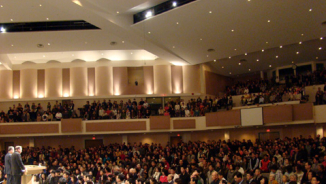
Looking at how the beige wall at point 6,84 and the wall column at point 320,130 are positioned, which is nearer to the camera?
the wall column at point 320,130

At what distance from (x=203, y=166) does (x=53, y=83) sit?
49.0ft

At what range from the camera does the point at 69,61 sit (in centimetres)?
2497

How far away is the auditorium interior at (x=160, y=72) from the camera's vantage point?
16094mm

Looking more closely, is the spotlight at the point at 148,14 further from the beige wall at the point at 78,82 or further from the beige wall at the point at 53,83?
the beige wall at the point at 53,83

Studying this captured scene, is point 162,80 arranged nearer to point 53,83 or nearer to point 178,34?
point 178,34

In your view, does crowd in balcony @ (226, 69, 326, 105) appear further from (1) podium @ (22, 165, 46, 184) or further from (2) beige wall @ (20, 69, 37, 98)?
(1) podium @ (22, 165, 46, 184)

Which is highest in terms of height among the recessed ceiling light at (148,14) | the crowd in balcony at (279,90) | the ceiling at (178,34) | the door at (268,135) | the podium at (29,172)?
the recessed ceiling light at (148,14)

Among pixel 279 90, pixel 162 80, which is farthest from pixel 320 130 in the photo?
pixel 162 80

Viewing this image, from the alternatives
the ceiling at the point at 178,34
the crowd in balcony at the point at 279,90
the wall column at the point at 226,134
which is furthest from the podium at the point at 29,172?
the wall column at the point at 226,134

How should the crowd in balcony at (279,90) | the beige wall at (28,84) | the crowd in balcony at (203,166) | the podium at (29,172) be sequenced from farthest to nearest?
1. the beige wall at (28,84)
2. the crowd in balcony at (279,90)
3. the crowd in balcony at (203,166)
4. the podium at (29,172)

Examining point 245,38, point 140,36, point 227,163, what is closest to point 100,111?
point 140,36

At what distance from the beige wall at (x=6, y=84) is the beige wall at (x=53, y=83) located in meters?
2.42

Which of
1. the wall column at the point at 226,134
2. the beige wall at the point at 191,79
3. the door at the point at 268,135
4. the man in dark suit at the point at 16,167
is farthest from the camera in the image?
the beige wall at the point at 191,79

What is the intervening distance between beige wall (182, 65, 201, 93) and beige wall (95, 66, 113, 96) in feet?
16.5
